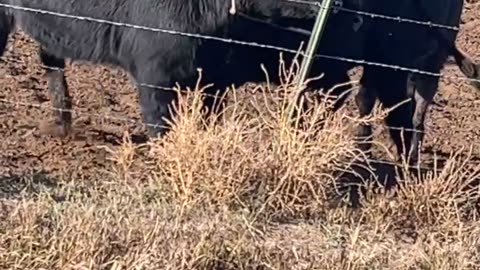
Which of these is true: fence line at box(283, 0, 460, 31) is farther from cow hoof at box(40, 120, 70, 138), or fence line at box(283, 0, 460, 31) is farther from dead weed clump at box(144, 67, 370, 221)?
cow hoof at box(40, 120, 70, 138)

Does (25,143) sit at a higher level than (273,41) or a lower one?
lower

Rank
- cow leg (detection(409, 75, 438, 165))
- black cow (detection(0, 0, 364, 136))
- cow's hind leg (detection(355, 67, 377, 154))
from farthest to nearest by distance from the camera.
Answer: cow leg (detection(409, 75, 438, 165)) < cow's hind leg (detection(355, 67, 377, 154)) < black cow (detection(0, 0, 364, 136))

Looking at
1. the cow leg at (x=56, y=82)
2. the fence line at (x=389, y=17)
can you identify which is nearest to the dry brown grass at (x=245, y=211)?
the fence line at (x=389, y=17)

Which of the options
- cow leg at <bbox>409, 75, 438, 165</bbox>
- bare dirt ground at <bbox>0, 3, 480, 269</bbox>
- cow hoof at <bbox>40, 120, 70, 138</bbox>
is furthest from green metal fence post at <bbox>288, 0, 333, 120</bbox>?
cow hoof at <bbox>40, 120, 70, 138</bbox>

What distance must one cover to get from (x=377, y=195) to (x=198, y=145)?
0.88 meters

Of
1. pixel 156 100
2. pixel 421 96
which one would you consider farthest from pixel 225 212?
pixel 421 96

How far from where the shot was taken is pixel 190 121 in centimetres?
587

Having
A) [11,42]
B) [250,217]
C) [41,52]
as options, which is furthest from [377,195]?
[11,42]

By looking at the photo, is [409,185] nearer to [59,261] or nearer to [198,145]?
[198,145]

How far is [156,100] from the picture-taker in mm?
6832

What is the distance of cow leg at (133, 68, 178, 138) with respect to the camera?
22.3 feet

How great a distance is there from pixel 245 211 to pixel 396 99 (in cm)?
236

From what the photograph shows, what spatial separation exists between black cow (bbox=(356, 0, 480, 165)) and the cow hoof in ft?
5.70

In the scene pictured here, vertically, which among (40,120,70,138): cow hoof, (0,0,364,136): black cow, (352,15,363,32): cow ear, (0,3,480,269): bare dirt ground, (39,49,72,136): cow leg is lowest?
(40,120,70,138): cow hoof
